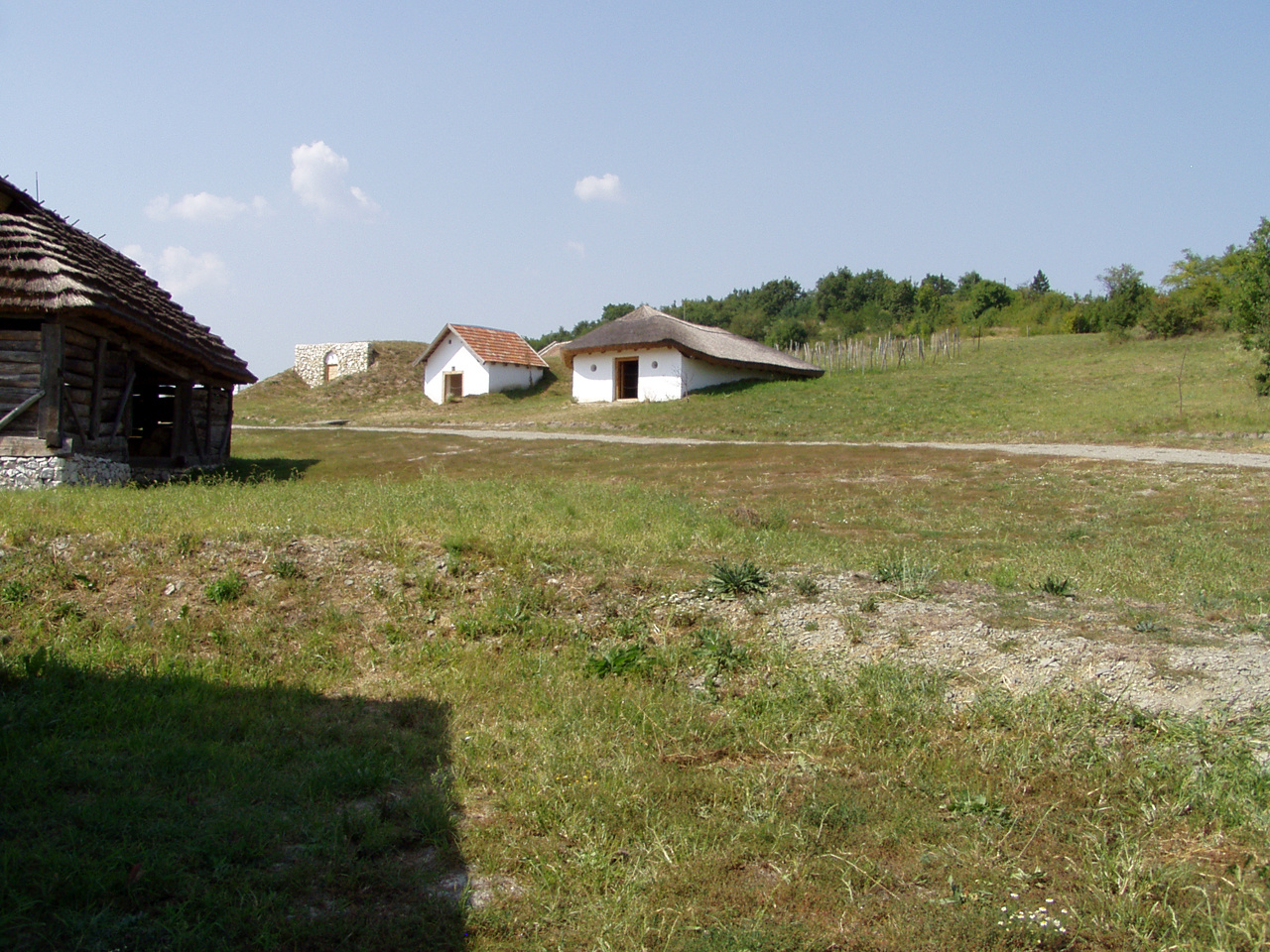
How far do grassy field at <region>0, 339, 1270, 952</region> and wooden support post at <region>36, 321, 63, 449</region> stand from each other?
3.87 meters

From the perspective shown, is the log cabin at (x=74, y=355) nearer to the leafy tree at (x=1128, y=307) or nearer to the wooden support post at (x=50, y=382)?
the wooden support post at (x=50, y=382)

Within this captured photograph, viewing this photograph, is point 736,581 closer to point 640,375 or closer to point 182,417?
point 182,417

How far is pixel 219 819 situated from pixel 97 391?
39.6ft

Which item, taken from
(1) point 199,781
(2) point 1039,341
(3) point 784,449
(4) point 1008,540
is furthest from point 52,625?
(2) point 1039,341

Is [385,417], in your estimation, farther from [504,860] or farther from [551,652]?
[504,860]

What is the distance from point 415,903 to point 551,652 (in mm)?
2848

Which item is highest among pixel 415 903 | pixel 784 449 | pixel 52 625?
pixel 784 449

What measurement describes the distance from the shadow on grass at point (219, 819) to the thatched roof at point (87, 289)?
8.66m

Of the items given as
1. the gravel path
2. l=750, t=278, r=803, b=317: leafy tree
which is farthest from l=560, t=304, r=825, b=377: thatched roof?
l=750, t=278, r=803, b=317: leafy tree

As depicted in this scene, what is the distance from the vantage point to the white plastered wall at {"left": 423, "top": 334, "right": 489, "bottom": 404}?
131 ft

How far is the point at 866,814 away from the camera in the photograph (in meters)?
3.97

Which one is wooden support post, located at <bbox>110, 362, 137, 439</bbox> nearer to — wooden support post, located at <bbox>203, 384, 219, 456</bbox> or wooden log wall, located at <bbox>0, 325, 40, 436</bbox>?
wooden log wall, located at <bbox>0, 325, 40, 436</bbox>

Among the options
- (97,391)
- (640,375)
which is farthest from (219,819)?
(640,375)

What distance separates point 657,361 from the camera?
34250 mm
